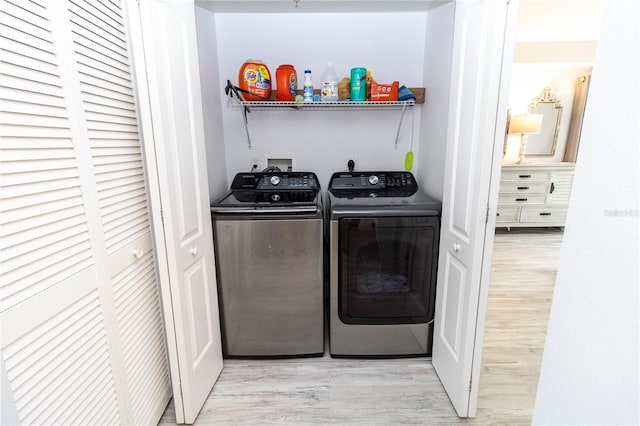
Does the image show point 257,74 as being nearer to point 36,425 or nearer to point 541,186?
point 36,425

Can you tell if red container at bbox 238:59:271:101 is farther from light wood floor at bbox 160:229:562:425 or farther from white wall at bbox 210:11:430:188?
light wood floor at bbox 160:229:562:425

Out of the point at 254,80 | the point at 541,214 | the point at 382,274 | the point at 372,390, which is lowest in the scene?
the point at 372,390

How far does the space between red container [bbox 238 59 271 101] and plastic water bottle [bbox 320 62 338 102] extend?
360 mm

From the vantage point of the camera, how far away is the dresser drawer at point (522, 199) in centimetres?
400

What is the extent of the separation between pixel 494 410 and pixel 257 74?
229 cm

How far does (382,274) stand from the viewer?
1.78 meters

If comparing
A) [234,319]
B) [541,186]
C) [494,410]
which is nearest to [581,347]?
[494,410]

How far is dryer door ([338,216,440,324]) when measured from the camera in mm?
1718

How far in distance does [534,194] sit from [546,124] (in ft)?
3.31

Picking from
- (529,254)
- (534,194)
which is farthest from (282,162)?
(534,194)

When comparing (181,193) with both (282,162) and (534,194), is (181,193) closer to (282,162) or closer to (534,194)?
(282,162)

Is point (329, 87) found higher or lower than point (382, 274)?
higher

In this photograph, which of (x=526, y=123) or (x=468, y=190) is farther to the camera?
(x=526, y=123)

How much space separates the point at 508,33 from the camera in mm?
1112
